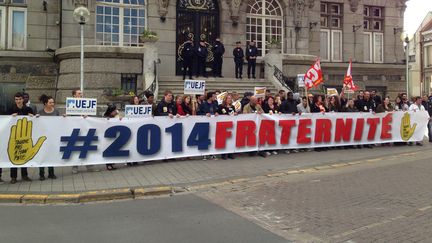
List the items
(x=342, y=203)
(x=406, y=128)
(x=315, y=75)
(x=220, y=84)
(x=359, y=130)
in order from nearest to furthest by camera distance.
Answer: (x=342, y=203) → (x=359, y=130) → (x=406, y=128) → (x=315, y=75) → (x=220, y=84)

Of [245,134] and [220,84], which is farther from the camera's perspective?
[220,84]

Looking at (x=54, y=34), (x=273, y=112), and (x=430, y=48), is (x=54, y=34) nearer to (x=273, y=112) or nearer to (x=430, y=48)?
(x=273, y=112)

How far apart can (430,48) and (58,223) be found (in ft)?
226

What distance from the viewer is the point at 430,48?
66688 millimetres

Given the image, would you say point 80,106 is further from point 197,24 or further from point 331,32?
point 331,32

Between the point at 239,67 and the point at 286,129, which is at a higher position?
the point at 239,67

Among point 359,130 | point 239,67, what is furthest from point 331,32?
point 359,130

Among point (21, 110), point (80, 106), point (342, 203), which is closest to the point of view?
point (342, 203)

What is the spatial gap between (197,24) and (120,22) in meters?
3.55

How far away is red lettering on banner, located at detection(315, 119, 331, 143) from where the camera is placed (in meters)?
14.3

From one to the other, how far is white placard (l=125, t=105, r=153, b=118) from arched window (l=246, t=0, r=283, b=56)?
12.5 meters

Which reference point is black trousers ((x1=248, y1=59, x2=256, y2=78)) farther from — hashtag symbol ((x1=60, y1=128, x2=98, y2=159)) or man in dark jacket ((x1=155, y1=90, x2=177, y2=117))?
hashtag symbol ((x1=60, y1=128, x2=98, y2=159))

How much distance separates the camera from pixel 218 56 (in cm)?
2077

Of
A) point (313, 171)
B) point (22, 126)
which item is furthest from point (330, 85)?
point (22, 126)
